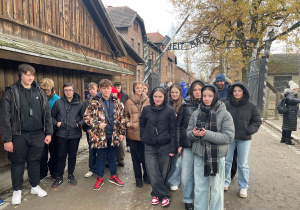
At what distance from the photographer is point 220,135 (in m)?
2.60

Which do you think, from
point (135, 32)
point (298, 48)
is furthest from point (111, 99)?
point (135, 32)

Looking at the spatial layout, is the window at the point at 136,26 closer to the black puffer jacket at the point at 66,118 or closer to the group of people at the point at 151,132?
the group of people at the point at 151,132

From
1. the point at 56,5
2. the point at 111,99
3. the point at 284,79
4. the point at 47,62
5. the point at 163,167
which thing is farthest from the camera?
the point at 284,79

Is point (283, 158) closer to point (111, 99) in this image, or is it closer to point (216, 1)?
point (111, 99)

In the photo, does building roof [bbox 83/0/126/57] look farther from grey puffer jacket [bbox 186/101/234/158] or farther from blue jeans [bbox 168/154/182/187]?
grey puffer jacket [bbox 186/101/234/158]

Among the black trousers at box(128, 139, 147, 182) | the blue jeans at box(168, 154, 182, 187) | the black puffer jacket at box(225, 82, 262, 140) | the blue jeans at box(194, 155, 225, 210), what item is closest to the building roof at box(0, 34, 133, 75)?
the black trousers at box(128, 139, 147, 182)

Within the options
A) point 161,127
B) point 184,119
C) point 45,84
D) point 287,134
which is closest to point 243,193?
point 184,119

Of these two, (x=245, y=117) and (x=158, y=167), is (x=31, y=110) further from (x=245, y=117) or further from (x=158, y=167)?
(x=245, y=117)

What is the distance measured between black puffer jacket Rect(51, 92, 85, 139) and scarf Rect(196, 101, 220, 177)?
2379 millimetres

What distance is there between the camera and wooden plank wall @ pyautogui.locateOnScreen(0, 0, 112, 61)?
4.51 m

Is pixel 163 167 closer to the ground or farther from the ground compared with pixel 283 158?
farther from the ground

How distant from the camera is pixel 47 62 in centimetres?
439

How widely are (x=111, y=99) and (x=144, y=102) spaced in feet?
2.09

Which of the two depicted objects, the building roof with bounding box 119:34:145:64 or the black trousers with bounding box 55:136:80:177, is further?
the building roof with bounding box 119:34:145:64
